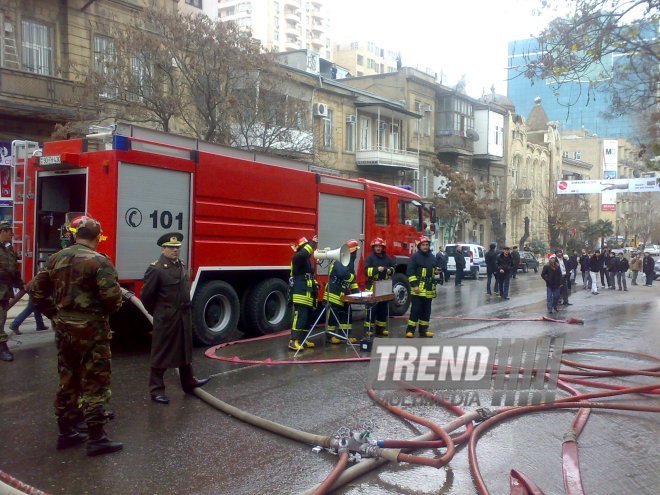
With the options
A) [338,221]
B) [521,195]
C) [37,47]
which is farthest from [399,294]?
[521,195]

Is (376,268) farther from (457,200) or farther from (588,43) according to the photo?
(457,200)

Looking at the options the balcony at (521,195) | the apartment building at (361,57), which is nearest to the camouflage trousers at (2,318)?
the balcony at (521,195)

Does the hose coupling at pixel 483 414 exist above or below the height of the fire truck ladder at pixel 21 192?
→ below

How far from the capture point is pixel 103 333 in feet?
16.3

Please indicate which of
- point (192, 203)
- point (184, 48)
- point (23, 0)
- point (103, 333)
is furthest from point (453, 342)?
point (23, 0)

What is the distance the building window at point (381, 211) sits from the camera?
13.1 meters

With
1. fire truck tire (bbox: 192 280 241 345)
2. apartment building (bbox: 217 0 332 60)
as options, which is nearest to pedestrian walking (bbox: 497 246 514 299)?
fire truck tire (bbox: 192 280 241 345)

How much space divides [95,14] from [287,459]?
19.0 metres

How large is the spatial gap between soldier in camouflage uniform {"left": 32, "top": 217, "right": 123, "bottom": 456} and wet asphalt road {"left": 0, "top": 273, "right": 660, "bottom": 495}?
1.00 ft

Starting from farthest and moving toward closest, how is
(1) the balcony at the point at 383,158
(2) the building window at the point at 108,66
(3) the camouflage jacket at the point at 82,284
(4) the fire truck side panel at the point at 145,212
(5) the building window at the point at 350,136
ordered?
1. (1) the balcony at the point at 383,158
2. (5) the building window at the point at 350,136
3. (2) the building window at the point at 108,66
4. (4) the fire truck side panel at the point at 145,212
5. (3) the camouflage jacket at the point at 82,284

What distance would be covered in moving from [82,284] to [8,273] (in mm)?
4008

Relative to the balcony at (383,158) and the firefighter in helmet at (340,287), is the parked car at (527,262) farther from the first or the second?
the firefighter in helmet at (340,287)

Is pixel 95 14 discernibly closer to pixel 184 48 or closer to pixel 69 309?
pixel 184 48

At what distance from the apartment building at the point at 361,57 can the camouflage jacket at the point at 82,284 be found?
94516 millimetres
